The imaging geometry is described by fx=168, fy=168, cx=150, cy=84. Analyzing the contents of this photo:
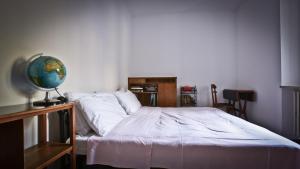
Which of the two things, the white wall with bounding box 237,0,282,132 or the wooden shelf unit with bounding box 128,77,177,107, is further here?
the wooden shelf unit with bounding box 128,77,177,107

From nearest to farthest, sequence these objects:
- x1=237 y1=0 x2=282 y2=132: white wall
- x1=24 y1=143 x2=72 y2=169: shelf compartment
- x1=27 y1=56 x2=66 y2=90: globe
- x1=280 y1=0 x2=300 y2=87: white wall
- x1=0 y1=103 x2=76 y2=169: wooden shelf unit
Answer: x1=0 y1=103 x2=76 y2=169: wooden shelf unit
x1=24 y1=143 x2=72 y2=169: shelf compartment
x1=27 y1=56 x2=66 y2=90: globe
x1=280 y1=0 x2=300 y2=87: white wall
x1=237 y1=0 x2=282 y2=132: white wall

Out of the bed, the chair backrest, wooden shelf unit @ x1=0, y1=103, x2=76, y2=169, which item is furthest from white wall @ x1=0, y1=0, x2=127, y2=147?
the chair backrest

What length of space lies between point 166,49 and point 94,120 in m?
3.10

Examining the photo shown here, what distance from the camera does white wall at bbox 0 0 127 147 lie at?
1.07 m

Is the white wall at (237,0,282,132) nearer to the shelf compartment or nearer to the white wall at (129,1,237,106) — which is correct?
the white wall at (129,1,237,106)

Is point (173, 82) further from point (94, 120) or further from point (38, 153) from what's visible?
point (38, 153)

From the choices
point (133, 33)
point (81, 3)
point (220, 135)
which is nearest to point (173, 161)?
point (220, 135)

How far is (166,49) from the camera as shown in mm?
4121

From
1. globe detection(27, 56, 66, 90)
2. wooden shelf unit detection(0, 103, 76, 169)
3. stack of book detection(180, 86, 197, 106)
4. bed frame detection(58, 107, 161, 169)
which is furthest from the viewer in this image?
stack of book detection(180, 86, 197, 106)

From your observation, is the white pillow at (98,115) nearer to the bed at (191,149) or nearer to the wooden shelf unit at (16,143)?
the bed at (191,149)

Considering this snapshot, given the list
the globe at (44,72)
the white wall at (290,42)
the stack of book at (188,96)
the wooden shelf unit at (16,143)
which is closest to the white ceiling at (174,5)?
the white wall at (290,42)

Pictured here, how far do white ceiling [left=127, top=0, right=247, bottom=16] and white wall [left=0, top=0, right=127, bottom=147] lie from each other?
750 mm

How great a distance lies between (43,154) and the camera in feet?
3.47

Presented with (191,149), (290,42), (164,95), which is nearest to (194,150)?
(191,149)
